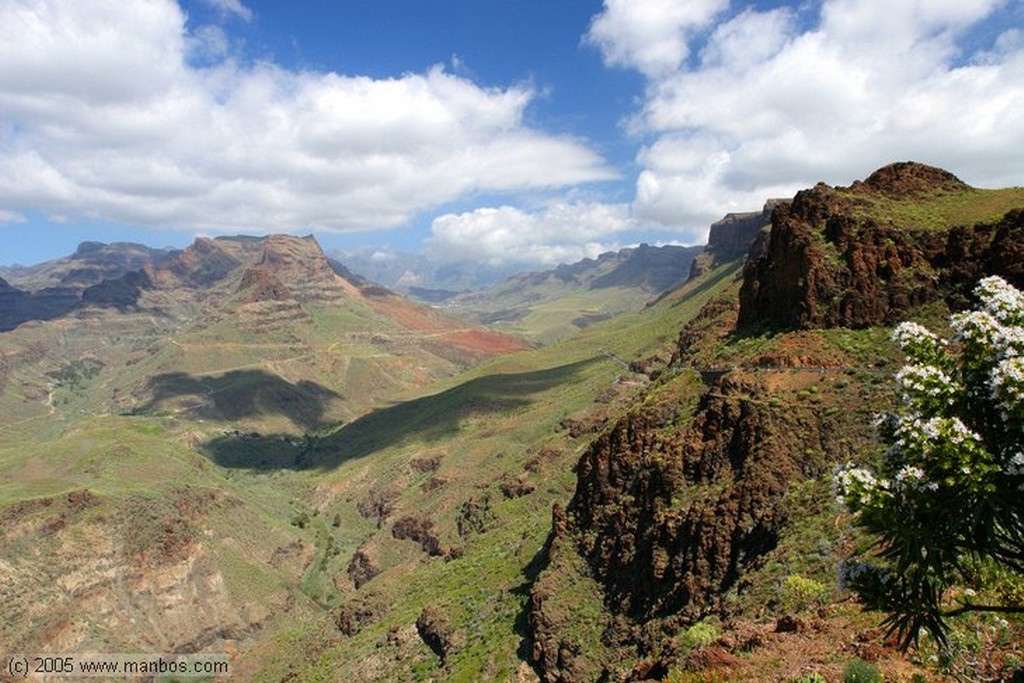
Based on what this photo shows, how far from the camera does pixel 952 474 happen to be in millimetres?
10062

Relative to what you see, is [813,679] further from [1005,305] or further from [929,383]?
[1005,305]

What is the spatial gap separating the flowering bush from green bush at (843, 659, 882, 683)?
259 inches

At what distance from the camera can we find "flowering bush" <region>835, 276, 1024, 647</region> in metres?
9.93

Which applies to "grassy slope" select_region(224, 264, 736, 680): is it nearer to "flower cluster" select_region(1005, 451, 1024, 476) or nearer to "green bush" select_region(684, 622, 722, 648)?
"green bush" select_region(684, 622, 722, 648)

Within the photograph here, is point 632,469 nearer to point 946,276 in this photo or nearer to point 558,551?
point 558,551

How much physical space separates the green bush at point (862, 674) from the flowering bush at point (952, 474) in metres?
6.59

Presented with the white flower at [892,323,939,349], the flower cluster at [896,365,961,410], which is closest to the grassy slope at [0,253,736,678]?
the white flower at [892,323,939,349]

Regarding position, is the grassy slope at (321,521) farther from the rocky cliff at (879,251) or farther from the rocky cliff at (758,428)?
the rocky cliff at (879,251)

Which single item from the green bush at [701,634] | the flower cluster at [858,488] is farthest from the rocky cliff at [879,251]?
the flower cluster at [858,488]

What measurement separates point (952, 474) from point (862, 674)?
9403mm

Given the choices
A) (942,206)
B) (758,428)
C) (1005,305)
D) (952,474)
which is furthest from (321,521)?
(1005,305)

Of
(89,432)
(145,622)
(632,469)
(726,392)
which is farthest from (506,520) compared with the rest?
(89,432)

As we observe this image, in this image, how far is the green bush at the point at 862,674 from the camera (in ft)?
54.0

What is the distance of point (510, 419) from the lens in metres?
159
